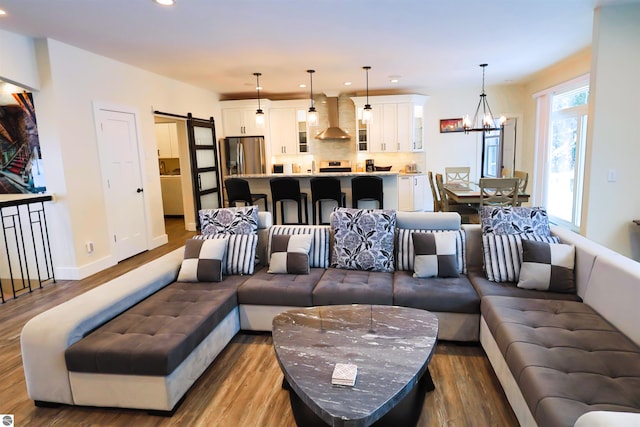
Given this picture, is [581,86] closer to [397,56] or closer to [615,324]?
[397,56]

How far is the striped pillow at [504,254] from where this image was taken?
2848 millimetres

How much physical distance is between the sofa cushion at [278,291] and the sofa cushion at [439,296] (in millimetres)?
659

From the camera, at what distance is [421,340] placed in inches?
78.5

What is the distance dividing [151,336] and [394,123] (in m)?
7.08

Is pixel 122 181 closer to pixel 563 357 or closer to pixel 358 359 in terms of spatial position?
pixel 358 359

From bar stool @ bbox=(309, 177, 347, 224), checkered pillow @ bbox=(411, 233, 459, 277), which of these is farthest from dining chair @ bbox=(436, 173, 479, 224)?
checkered pillow @ bbox=(411, 233, 459, 277)

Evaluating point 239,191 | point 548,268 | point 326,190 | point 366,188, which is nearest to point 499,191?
point 366,188

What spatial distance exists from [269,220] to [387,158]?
18.2 feet

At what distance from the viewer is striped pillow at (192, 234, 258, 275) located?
3.27 m

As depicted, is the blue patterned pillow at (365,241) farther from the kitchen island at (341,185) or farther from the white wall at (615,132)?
the kitchen island at (341,185)

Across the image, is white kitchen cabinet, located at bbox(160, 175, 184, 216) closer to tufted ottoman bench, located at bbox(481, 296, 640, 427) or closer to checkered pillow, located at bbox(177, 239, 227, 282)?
checkered pillow, located at bbox(177, 239, 227, 282)

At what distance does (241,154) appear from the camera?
8.23 m

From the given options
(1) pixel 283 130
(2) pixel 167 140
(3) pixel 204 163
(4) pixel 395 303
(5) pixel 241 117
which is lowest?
(4) pixel 395 303

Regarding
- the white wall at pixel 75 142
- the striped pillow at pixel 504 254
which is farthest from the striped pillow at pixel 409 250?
the white wall at pixel 75 142
